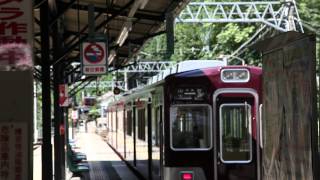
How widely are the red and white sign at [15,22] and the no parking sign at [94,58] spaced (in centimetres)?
942

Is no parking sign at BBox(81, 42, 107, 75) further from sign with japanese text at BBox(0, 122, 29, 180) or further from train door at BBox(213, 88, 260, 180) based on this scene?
sign with japanese text at BBox(0, 122, 29, 180)

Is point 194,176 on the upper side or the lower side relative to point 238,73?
lower

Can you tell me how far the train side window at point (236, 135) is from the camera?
11250mm

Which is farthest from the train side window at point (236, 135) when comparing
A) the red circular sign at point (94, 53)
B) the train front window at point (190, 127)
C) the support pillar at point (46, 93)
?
the red circular sign at point (94, 53)

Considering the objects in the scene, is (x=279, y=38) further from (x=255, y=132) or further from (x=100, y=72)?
(x=100, y=72)

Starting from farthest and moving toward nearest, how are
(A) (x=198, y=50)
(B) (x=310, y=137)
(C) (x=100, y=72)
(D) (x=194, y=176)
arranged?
1. (A) (x=198, y=50)
2. (C) (x=100, y=72)
3. (D) (x=194, y=176)
4. (B) (x=310, y=137)

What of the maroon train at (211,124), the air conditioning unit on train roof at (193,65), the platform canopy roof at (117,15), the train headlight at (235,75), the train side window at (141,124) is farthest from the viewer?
the train side window at (141,124)

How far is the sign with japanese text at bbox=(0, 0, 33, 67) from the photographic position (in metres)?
5.51

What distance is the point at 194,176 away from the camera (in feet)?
36.3

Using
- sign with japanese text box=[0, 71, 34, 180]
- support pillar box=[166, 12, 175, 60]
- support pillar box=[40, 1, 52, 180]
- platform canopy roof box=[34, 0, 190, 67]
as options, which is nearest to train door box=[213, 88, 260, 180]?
support pillar box=[166, 12, 175, 60]

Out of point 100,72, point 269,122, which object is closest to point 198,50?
point 100,72

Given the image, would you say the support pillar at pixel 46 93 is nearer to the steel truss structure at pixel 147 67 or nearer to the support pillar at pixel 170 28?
the support pillar at pixel 170 28

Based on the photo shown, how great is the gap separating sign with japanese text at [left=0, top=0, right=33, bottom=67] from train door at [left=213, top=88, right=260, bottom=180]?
612 cm

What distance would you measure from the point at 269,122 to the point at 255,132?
5.41 meters
